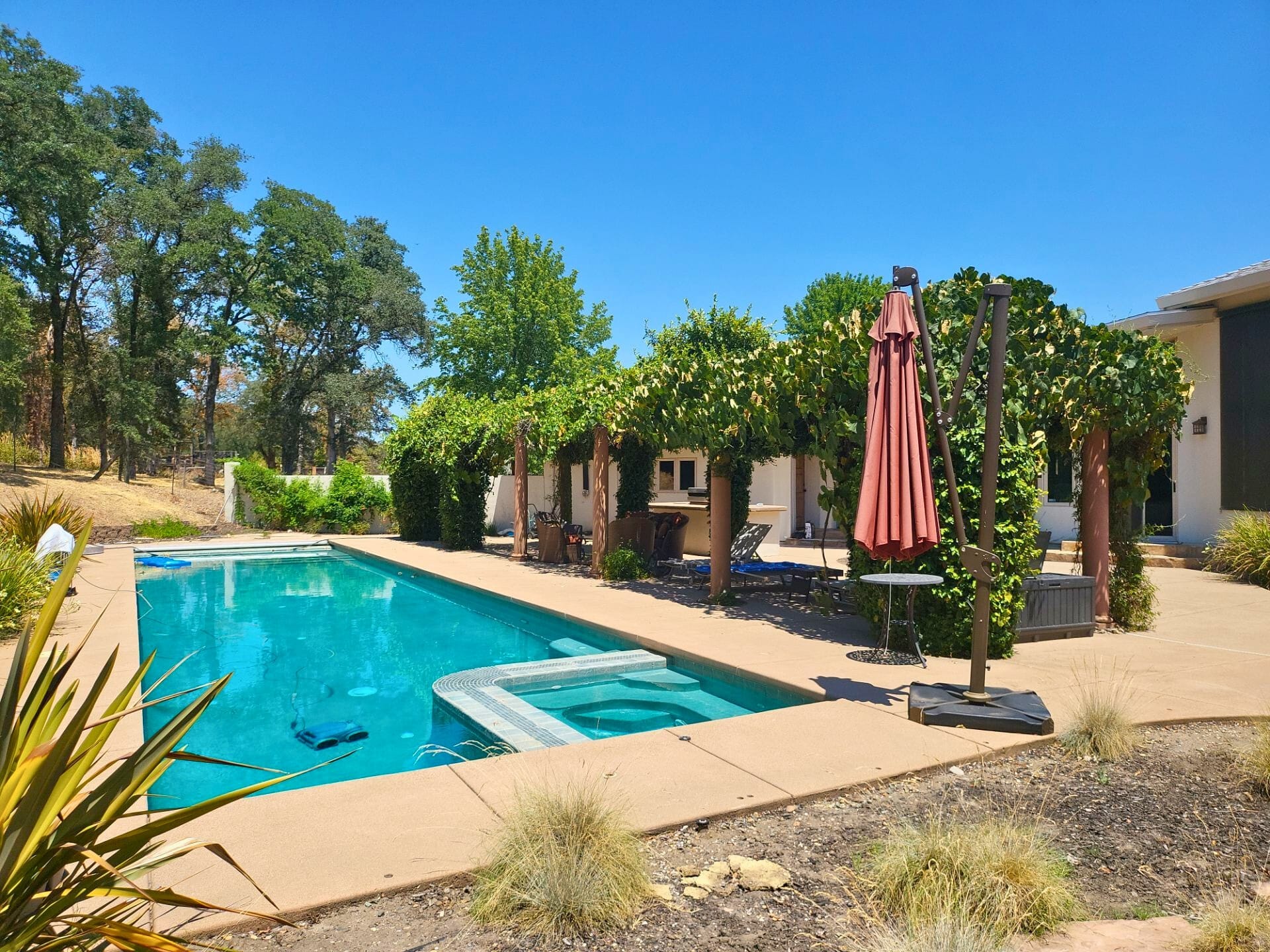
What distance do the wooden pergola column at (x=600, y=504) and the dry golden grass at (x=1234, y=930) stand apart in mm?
11120

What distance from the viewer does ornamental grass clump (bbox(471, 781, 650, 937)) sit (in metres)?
2.75

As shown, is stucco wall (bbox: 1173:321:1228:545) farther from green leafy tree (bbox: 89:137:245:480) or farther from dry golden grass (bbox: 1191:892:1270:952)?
green leafy tree (bbox: 89:137:245:480)

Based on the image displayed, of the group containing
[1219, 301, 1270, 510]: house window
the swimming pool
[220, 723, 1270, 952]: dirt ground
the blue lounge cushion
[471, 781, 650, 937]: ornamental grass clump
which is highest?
[1219, 301, 1270, 510]: house window

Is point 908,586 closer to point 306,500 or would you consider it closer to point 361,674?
point 361,674

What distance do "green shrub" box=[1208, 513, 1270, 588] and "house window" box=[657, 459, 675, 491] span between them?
14279 mm

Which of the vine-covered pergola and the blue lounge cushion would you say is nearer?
the vine-covered pergola

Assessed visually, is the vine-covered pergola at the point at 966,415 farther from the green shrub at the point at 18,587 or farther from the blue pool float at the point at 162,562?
the blue pool float at the point at 162,562

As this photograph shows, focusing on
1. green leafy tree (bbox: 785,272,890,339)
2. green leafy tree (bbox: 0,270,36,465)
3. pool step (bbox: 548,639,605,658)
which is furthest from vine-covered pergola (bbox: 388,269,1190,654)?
green leafy tree (bbox: 785,272,890,339)

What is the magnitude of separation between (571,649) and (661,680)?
1.69m

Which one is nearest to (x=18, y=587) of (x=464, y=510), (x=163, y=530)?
(x=464, y=510)

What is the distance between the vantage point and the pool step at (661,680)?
23.7ft

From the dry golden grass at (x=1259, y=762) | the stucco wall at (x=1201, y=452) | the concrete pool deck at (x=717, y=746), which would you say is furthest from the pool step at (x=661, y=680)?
the stucco wall at (x=1201, y=452)

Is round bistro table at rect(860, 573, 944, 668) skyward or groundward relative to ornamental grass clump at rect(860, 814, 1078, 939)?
skyward

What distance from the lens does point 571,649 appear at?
28.7 ft
